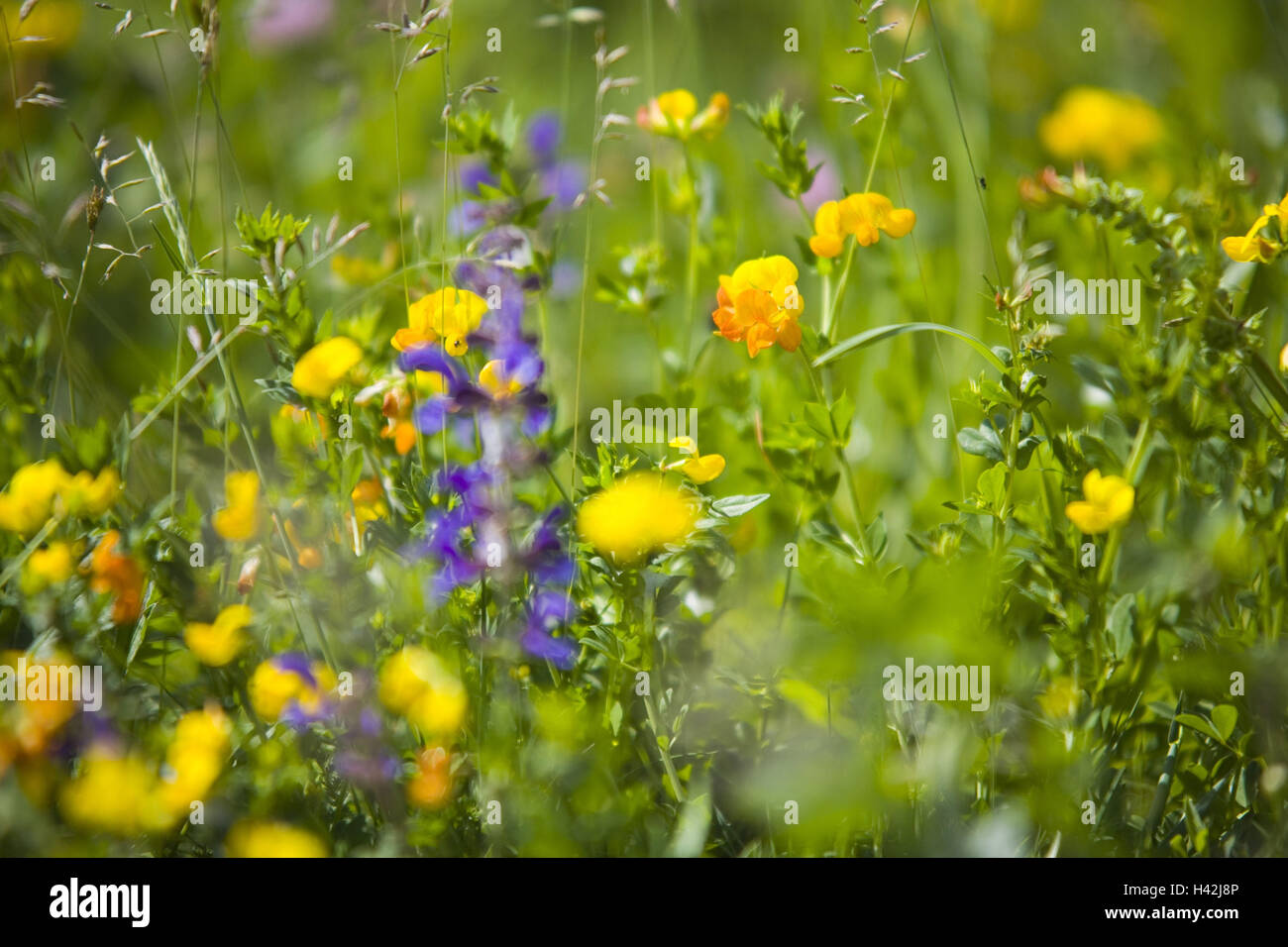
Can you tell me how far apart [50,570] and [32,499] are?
0.09m

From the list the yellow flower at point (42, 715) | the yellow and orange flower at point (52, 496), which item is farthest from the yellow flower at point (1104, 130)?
the yellow flower at point (42, 715)

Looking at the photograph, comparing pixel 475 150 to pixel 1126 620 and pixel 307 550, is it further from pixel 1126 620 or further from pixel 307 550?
pixel 1126 620

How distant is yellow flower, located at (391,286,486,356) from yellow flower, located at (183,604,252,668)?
12.5 inches

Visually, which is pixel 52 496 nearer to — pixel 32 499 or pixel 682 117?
pixel 32 499

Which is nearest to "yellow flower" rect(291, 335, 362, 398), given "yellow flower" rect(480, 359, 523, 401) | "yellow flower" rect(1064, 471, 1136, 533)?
"yellow flower" rect(480, 359, 523, 401)

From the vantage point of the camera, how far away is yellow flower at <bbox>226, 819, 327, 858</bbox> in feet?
3.30

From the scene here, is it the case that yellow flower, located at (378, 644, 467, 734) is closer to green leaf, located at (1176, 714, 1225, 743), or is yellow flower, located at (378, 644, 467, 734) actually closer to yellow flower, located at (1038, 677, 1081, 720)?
yellow flower, located at (1038, 677, 1081, 720)

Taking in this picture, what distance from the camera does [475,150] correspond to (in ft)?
3.95

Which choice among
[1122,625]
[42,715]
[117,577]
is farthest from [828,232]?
[42,715]

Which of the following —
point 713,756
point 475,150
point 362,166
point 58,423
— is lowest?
point 713,756
